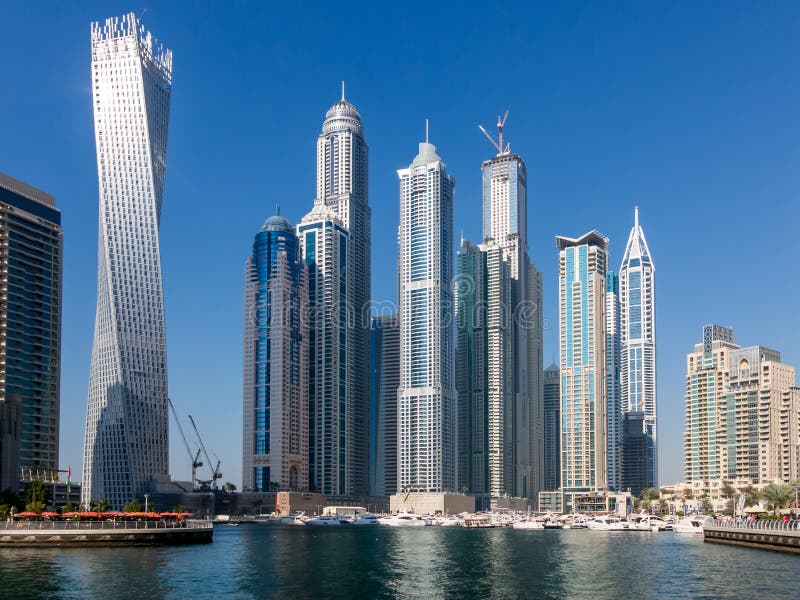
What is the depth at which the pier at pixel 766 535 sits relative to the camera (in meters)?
164

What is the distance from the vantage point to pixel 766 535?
6826 inches

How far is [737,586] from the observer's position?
111375 millimetres

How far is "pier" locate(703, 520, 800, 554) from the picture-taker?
164 meters

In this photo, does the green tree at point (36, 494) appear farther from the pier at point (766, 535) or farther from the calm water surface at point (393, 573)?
the pier at point (766, 535)

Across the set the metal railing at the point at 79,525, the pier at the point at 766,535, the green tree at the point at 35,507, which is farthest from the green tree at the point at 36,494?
the pier at the point at 766,535

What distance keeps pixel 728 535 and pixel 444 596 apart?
111m

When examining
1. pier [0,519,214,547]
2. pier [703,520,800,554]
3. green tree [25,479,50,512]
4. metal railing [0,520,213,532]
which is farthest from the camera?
green tree [25,479,50,512]

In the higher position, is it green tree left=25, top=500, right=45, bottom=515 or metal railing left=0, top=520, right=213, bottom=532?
green tree left=25, top=500, right=45, bottom=515

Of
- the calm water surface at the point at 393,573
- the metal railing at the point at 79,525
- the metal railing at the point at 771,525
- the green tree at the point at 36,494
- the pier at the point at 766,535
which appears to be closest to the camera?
the calm water surface at the point at 393,573

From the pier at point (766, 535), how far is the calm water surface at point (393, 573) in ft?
13.0

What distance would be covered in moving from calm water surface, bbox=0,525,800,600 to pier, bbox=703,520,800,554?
3.96 metres

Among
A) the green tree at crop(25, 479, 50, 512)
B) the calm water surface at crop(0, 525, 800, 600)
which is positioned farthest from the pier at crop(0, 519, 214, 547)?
the green tree at crop(25, 479, 50, 512)

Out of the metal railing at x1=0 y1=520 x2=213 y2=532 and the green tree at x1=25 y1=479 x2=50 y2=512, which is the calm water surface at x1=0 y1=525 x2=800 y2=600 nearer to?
the metal railing at x1=0 y1=520 x2=213 y2=532

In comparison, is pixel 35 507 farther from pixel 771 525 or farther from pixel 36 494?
pixel 771 525
